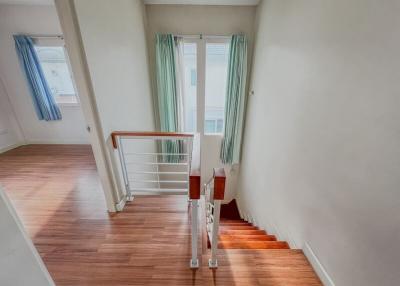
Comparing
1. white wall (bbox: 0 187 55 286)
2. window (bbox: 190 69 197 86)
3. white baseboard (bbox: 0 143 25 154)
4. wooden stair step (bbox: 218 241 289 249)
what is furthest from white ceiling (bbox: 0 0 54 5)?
wooden stair step (bbox: 218 241 289 249)

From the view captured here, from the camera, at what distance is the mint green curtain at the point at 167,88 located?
115 inches

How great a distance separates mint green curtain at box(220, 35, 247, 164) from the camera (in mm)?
2953

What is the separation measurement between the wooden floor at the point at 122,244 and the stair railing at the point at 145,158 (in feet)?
0.76

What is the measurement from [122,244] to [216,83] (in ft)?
9.32

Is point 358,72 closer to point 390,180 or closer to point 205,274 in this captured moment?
point 390,180

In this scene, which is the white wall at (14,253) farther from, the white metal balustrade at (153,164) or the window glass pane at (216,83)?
the window glass pane at (216,83)

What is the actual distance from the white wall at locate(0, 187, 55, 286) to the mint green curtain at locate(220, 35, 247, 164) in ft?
10.1

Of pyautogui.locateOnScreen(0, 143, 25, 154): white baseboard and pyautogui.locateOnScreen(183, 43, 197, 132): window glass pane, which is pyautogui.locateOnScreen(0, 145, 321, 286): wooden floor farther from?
pyautogui.locateOnScreen(183, 43, 197, 132): window glass pane

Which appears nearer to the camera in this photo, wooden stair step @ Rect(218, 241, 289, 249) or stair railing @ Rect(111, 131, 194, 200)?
wooden stair step @ Rect(218, 241, 289, 249)

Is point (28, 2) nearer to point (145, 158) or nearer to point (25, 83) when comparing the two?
point (25, 83)

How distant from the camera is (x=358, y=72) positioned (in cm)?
94

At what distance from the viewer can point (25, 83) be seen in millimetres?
3225

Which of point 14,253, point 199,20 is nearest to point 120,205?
point 14,253

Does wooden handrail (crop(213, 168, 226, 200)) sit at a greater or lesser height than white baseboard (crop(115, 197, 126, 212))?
greater
